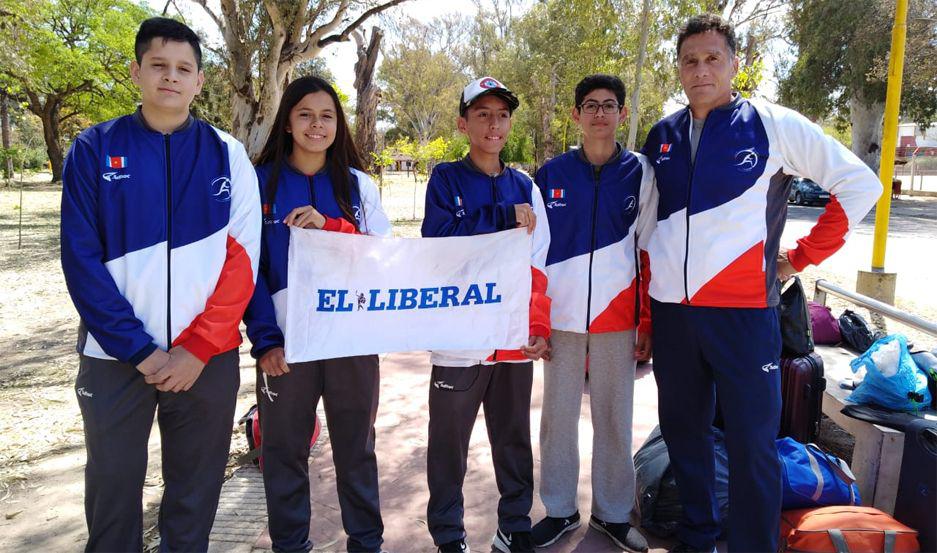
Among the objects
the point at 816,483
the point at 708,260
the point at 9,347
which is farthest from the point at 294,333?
the point at 9,347

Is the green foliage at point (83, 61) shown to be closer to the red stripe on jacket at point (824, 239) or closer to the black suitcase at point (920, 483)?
the red stripe on jacket at point (824, 239)

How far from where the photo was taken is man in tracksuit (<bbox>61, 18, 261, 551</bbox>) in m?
2.32

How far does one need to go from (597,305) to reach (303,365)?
1471 millimetres

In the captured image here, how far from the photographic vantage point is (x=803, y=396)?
3.86 meters

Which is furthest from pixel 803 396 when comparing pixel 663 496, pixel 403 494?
pixel 403 494

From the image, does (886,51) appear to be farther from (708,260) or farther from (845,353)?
(708,260)

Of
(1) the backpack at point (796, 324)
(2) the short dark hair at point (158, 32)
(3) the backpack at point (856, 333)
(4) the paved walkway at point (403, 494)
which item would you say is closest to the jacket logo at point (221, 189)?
(2) the short dark hair at point (158, 32)

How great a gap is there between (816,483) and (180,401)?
313 cm

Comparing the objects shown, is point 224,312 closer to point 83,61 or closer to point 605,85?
point 605,85

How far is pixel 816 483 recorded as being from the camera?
10.4 ft

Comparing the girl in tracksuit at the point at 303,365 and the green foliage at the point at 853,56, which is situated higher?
the green foliage at the point at 853,56

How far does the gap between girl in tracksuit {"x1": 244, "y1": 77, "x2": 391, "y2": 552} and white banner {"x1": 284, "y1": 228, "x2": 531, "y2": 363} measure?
93 millimetres

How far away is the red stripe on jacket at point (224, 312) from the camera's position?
2.45 meters

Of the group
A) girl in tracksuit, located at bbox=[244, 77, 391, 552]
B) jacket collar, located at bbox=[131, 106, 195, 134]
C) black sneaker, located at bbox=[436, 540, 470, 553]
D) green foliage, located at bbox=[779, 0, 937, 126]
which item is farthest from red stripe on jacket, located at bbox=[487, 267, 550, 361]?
green foliage, located at bbox=[779, 0, 937, 126]
